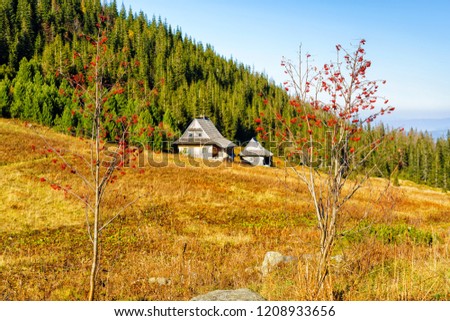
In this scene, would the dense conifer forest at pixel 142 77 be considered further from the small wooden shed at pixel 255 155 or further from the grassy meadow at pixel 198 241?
the grassy meadow at pixel 198 241

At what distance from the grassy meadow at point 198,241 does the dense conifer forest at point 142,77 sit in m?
28.4

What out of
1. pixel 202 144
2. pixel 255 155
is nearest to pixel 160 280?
pixel 202 144

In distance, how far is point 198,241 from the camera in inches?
554

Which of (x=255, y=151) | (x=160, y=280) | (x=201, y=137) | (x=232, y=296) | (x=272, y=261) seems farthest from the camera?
(x=255, y=151)

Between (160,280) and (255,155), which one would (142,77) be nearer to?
(255,155)

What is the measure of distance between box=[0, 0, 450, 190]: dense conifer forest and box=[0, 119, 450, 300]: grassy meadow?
28.4 metres

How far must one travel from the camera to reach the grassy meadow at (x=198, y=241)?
5.85 meters

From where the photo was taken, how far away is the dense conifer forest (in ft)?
181

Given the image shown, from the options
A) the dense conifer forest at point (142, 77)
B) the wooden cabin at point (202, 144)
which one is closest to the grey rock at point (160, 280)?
the dense conifer forest at point (142, 77)

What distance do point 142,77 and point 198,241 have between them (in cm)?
8510

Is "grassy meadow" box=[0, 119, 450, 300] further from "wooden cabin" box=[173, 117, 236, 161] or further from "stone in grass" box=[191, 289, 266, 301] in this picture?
"wooden cabin" box=[173, 117, 236, 161]

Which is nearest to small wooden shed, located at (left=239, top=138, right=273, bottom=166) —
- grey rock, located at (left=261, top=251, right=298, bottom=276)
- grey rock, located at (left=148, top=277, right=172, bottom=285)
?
grey rock, located at (left=261, top=251, right=298, bottom=276)

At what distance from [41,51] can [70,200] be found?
296 ft
